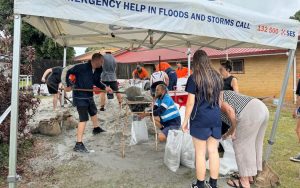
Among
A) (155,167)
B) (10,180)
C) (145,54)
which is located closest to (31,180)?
(10,180)

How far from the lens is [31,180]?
14.3 ft

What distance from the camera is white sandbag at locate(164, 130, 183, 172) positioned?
4.68 metres

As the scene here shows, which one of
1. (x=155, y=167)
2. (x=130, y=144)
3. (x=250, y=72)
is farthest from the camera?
(x=250, y=72)

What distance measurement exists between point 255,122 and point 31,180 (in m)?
2.94

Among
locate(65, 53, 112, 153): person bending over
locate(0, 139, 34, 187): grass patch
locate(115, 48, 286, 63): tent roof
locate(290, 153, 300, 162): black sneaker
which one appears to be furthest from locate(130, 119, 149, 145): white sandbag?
locate(115, 48, 286, 63): tent roof

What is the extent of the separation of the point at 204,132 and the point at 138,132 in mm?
2465

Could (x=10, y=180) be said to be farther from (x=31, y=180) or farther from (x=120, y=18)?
(x=120, y=18)

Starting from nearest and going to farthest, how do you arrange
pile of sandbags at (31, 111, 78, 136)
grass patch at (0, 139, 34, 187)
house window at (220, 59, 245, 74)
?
grass patch at (0, 139, 34, 187) → pile of sandbags at (31, 111, 78, 136) → house window at (220, 59, 245, 74)

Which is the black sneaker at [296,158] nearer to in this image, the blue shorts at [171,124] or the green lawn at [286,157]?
the green lawn at [286,157]

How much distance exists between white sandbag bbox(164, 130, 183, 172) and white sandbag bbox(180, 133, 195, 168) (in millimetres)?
92

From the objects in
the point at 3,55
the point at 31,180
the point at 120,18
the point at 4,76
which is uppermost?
the point at 120,18

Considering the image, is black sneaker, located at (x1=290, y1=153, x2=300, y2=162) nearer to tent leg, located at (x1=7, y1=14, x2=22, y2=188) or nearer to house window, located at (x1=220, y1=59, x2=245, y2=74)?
tent leg, located at (x1=7, y1=14, x2=22, y2=188)

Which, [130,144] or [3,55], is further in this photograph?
[130,144]

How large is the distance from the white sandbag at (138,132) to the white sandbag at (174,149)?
1289mm
